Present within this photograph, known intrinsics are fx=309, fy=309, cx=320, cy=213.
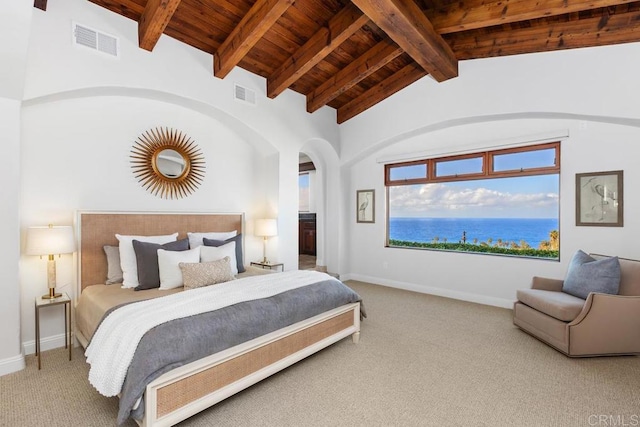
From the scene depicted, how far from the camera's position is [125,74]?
3.14 m

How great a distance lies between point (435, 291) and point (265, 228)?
9.44ft

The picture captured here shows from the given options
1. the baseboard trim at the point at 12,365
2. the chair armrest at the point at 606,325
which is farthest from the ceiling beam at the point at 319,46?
the baseboard trim at the point at 12,365

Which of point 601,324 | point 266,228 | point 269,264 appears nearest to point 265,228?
point 266,228

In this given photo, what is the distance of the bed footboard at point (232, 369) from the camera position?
179 centimetres

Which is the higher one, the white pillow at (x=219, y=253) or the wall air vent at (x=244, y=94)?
the wall air vent at (x=244, y=94)

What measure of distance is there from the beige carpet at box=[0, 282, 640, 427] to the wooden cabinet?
438 centimetres

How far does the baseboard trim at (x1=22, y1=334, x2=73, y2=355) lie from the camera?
2.87m

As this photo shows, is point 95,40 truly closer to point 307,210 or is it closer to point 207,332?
point 207,332

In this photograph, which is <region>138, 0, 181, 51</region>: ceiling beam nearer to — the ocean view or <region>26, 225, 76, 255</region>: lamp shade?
<region>26, 225, 76, 255</region>: lamp shade

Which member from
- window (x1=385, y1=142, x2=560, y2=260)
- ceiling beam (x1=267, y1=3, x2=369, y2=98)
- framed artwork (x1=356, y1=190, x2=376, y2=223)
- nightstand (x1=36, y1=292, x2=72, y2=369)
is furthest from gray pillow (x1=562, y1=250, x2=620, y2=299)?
nightstand (x1=36, y1=292, x2=72, y2=369)

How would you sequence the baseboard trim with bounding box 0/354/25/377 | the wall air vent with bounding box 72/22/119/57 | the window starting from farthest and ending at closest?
the window < the wall air vent with bounding box 72/22/119/57 < the baseboard trim with bounding box 0/354/25/377

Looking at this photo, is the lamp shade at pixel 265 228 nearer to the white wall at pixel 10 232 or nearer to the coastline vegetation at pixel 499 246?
the coastline vegetation at pixel 499 246

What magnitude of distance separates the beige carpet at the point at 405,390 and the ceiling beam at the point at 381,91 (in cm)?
356

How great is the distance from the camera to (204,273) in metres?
2.98
